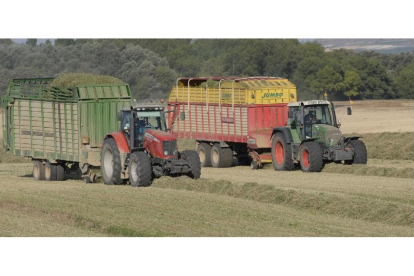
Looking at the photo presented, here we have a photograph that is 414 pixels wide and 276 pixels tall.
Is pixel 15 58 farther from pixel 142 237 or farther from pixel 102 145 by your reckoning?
pixel 142 237

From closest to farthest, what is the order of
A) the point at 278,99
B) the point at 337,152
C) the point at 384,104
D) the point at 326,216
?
the point at 326,216, the point at 337,152, the point at 278,99, the point at 384,104

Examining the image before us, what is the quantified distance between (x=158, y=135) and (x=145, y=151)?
32.0 inches

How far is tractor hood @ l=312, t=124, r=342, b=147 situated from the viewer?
2591cm

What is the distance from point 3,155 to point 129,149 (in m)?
15.9

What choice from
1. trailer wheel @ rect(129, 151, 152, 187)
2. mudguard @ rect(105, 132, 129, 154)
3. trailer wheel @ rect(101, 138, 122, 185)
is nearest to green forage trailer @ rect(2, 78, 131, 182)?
trailer wheel @ rect(101, 138, 122, 185)

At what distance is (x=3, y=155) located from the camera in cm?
3731

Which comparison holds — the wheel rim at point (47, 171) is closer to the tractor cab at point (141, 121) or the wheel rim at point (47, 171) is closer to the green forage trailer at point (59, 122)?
the green forage trailer at point (59, 122)

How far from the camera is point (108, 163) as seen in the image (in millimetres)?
23703

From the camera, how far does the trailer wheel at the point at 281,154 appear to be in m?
27.1

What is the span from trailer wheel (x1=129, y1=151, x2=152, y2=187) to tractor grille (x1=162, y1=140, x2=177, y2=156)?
1.65 feet

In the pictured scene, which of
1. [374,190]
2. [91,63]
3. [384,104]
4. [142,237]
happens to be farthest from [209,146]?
[91,63]

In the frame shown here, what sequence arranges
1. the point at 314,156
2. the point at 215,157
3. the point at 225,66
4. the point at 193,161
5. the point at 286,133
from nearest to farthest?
the point at 193,161 → the point at 314,156 → the point at 286,133 → the point at 215,157 → the point at 225,66

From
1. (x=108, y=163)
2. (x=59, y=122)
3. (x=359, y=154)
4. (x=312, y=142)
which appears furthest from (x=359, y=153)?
(x=59, y=122)

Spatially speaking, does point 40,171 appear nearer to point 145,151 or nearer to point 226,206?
point 145,151
